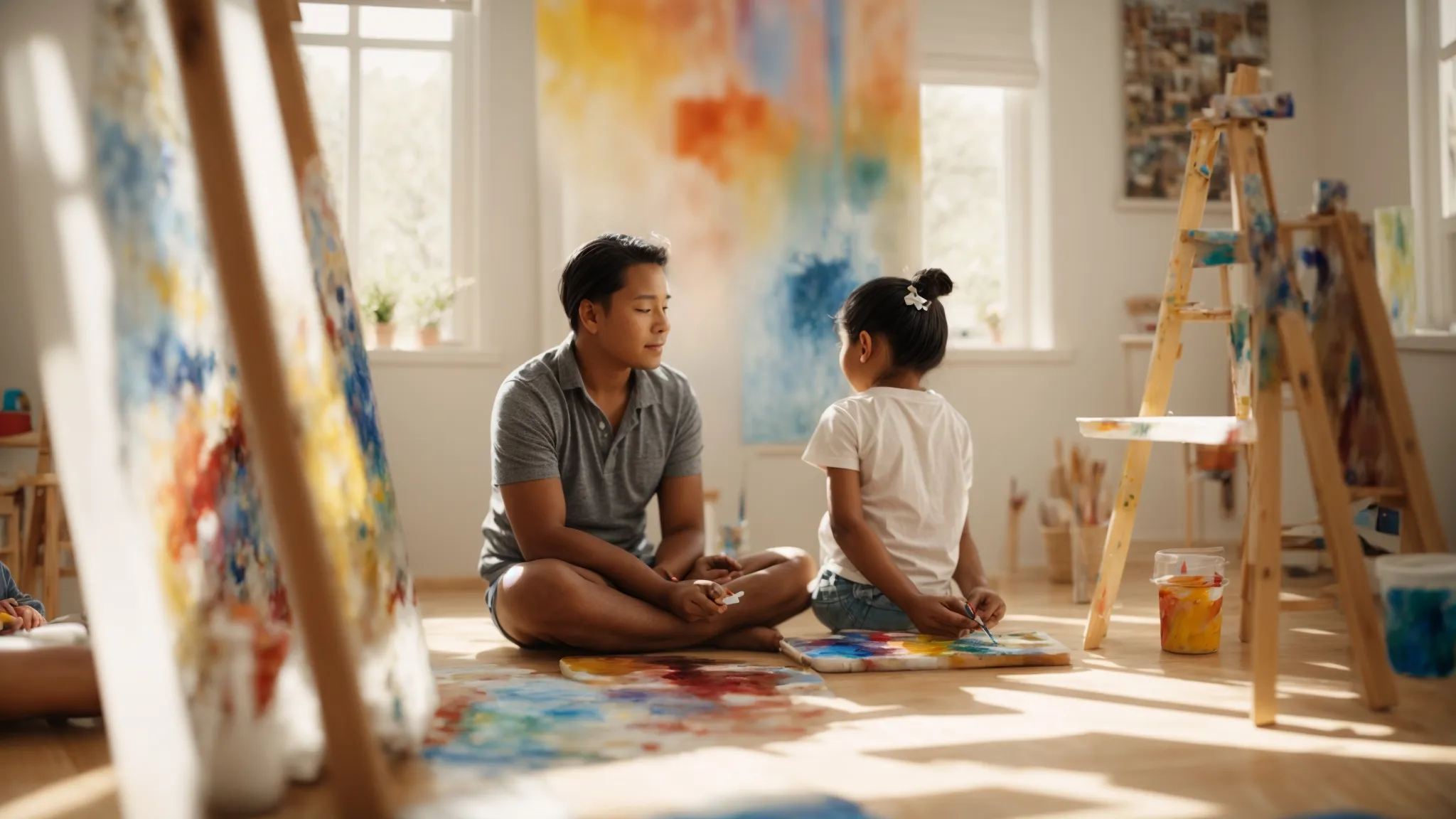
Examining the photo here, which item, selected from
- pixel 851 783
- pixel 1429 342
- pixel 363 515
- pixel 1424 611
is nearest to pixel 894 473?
pixel 1424 611

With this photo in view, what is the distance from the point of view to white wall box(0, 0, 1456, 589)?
4.16 meters

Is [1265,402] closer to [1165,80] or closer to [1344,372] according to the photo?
[1344,372]

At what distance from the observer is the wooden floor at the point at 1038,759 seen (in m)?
1.48

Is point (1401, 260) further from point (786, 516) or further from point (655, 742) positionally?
point (655, 742)

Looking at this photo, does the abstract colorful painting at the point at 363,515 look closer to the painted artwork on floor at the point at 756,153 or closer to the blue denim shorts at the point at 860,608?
the blue denim shorts at the point at 860,608

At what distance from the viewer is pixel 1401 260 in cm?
368

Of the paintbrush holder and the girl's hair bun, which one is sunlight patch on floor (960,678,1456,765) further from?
the paintbrush holder

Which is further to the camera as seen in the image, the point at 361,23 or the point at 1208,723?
the point at 361,23

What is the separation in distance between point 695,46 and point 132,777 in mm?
3444

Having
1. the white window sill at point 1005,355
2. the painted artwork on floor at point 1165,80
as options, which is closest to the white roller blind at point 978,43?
the painted artwork on floor at point 1165,80

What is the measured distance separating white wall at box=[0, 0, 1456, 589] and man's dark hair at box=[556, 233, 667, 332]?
1532 mm

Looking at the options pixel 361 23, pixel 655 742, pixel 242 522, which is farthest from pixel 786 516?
pixel 242 522

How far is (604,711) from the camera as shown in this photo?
1.97 meters

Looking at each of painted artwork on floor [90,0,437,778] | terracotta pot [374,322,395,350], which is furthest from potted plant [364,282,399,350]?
painted artwork on floor [90,0,437,778]
